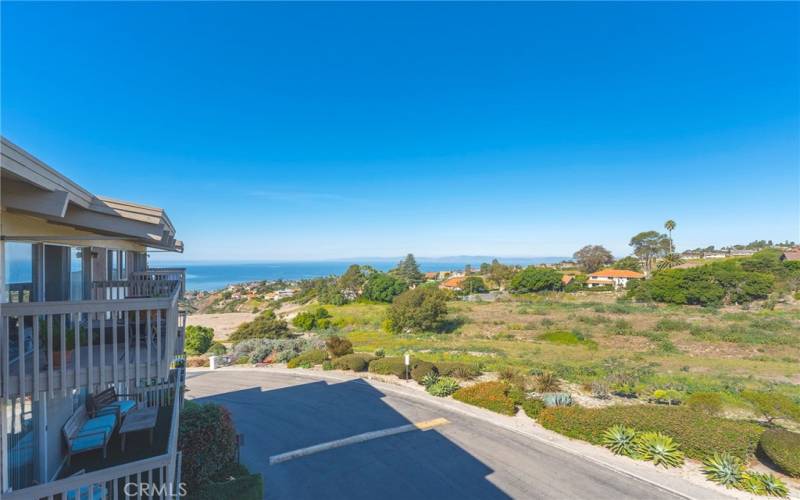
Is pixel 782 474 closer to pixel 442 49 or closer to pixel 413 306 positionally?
pixel 442 49

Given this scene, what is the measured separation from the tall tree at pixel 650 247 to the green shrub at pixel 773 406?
254ft

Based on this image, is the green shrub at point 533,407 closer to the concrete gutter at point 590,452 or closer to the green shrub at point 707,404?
the concrete gutter at point 590,452

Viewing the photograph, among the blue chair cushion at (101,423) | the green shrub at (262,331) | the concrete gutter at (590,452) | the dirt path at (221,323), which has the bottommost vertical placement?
the dirt path at (221,323)

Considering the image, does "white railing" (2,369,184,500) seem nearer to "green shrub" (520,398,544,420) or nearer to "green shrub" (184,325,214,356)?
"green shrub" (520,398,544,420)

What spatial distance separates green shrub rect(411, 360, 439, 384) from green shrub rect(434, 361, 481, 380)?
33cm

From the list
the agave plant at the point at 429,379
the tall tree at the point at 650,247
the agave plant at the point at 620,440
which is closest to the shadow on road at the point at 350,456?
the agave plant at the point at 429,379

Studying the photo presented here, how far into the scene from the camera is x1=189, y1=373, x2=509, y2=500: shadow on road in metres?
7.45

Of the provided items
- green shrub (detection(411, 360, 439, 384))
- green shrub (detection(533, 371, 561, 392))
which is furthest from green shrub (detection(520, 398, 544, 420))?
green shrub (detection(411, 360, 439, 384))

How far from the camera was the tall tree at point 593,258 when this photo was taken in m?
89.1

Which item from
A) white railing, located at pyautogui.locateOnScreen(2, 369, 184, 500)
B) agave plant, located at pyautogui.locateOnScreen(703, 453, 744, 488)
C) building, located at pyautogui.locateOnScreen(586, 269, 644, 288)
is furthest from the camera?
building, located at pyautogui.locateOnScreen(586, 269, 644, 288)

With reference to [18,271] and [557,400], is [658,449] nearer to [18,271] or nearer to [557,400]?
[557,400]

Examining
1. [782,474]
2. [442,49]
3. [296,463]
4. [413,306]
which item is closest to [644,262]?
[413,306]

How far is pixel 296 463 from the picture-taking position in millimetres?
8492

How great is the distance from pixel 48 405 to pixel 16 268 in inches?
87.4
